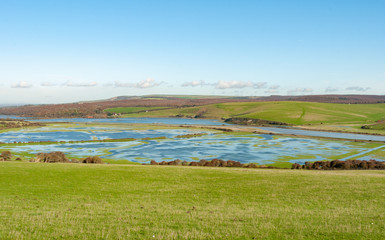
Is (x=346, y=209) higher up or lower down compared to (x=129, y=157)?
higher up

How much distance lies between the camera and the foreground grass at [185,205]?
1307 cm

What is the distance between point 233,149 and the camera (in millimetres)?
75750

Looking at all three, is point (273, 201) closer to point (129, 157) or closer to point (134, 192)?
point (134, 192)

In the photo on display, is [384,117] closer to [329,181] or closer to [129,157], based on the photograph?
[129,157]

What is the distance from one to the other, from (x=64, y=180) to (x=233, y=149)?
54016 mm

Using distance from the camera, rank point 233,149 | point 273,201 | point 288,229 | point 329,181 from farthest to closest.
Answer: point 233,149
point 329,181
point 273,201
point 288,229

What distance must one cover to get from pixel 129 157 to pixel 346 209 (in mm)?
49991

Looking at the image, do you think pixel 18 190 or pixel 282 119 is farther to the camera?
pixel 282 119

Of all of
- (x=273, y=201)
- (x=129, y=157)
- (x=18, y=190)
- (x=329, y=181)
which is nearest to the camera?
(x=273, y=201)

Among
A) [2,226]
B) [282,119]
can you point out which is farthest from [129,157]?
[282,119]

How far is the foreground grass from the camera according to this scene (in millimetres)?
13070

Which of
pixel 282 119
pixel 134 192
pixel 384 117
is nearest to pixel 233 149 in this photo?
pixel 134 192

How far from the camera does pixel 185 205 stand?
18578mm

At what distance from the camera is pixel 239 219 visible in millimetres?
15094
